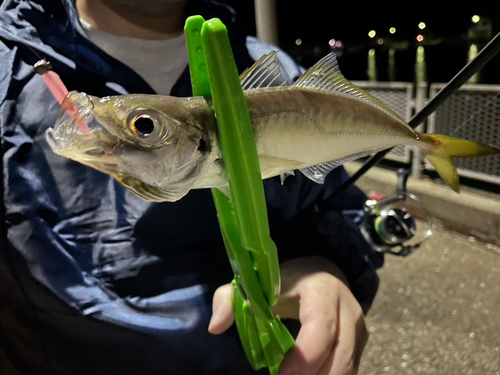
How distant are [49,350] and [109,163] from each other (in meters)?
0.65

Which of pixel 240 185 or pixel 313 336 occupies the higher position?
pixel 240 185

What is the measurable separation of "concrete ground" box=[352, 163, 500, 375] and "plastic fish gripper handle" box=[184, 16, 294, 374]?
1113mm

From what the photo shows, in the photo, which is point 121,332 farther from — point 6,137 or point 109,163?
point 109,163

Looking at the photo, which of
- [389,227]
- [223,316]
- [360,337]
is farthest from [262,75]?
[389,227]

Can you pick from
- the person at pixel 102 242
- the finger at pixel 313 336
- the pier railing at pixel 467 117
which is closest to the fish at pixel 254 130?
the finger at pixel 313 336

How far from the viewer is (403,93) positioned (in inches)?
90.4

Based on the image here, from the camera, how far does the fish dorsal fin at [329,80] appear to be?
365mm

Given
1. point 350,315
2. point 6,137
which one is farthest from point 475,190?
point 6,137

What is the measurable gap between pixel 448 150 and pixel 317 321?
26 centimetres

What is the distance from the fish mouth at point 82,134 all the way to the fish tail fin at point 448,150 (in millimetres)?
302

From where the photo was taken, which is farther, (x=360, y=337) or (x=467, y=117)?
(x=467, y=117)

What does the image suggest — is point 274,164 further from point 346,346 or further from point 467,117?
point 467,117

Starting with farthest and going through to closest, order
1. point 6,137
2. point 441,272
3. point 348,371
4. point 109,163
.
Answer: point 441,272 → point 6,137 → point 348,371 → point 109,163

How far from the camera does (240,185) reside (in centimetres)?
30
